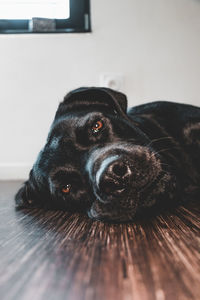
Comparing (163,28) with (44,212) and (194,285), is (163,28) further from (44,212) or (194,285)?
(194,285)

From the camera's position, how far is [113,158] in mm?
1118

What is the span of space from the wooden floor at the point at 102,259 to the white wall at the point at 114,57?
2053 mm

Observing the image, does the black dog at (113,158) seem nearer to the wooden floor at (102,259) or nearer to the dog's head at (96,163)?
the dog's head at (96,163)

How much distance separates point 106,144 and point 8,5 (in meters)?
2.68

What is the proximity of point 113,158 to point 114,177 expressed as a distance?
4.6 inches

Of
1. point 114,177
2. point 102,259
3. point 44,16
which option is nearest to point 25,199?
point 114,177

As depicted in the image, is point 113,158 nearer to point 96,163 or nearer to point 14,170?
point 96,163

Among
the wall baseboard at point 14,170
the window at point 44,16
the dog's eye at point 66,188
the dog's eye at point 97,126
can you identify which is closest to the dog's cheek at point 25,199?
the dog's eye at point 66,188

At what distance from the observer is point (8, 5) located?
315 centimetres

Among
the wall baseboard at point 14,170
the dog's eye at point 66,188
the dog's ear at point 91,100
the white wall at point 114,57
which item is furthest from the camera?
the wall baseboard at point 14,170

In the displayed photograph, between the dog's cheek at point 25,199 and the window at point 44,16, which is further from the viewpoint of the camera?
the window at point 44,16

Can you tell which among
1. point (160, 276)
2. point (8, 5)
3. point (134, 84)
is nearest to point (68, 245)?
point (160, 276)

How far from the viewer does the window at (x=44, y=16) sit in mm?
3031

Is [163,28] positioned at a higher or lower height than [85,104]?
higher
